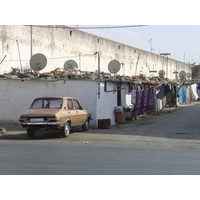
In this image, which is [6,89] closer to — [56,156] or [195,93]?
[56,156]

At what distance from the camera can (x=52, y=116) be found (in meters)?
11.4

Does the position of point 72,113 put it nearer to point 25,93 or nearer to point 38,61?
point 25,93

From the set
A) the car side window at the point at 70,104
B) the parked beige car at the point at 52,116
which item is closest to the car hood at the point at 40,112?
the parked beige car at the point at 52,116

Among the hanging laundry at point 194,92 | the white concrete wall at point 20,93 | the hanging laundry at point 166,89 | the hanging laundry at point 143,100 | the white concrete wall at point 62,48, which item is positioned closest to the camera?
the white concrete wall at point 20,93

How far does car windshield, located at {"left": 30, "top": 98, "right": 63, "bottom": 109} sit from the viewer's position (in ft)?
40.7

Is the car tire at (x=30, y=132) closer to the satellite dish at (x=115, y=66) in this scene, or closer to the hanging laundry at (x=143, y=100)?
the satellite dish at (x=115, y=66)

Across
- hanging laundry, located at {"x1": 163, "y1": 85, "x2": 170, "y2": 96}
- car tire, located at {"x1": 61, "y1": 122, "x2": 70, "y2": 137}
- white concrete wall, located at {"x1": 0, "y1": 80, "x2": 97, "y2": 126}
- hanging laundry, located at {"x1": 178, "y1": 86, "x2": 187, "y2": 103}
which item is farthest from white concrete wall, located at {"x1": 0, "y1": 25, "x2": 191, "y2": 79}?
car tire, located at {"x1": 61, "y1": 122, "x2": 70, "y2": 137}

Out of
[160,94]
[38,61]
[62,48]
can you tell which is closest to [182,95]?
[160,94]

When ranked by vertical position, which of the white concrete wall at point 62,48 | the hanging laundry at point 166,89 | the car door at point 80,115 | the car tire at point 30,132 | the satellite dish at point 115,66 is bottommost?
the car tire at point 30,132

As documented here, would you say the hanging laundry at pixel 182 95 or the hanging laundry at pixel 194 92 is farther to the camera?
the hanging laundry at pixel 194 92

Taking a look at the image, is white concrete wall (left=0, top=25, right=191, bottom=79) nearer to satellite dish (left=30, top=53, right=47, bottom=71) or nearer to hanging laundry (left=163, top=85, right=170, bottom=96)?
satellite dish (left=30, top=53, right=47, bottom=71)

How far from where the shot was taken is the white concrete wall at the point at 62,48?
19312 millimetres

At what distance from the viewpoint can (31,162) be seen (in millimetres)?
7082

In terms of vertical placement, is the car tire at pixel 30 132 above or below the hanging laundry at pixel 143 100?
below
